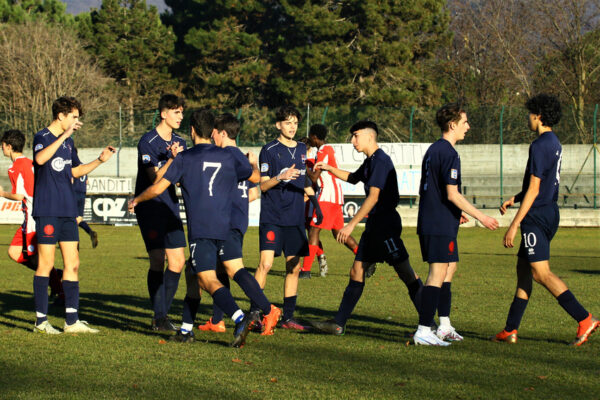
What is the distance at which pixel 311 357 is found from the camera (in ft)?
22.5

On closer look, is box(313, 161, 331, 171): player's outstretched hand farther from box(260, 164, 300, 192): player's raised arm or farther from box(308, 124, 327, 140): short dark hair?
box(308, 124, 327, 140): short dark hair

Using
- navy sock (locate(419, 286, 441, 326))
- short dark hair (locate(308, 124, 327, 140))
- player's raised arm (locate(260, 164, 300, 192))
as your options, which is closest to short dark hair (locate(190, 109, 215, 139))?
player's raised arm (locate(260, 164, 300, 192))

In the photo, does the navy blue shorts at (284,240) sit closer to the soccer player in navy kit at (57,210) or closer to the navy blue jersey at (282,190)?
the navy blue jersey at (282,190)

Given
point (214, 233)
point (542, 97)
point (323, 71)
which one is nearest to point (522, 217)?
point (542, 97)

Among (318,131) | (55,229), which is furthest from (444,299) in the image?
(318,131)

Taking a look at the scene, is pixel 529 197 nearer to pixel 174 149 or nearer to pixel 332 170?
pixel 332 170

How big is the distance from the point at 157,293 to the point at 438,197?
298 cm

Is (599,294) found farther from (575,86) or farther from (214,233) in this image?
(575,86)

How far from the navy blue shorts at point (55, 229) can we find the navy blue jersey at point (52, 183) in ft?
0.22

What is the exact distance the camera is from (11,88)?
4462 cm

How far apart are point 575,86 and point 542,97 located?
41.2 metres

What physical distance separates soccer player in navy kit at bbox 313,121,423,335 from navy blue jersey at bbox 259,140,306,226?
28.7 inches

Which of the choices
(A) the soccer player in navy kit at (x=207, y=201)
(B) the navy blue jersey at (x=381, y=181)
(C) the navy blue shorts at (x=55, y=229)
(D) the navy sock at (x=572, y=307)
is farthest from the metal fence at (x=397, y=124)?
(A) the soccer player in navy kit at (x=207, y=201)

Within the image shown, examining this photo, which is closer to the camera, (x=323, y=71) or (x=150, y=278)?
(x=150, y=278)
